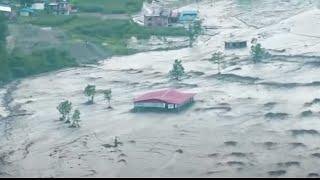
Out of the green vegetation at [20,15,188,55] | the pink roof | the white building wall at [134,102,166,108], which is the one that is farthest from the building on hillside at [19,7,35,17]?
the white building wall at [134,102,166,108]

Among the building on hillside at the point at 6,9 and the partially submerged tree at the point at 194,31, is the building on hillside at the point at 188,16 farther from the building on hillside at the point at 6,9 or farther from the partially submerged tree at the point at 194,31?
the building on hillside at the point at 6,9

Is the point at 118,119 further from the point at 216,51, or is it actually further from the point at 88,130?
the point at 216,51

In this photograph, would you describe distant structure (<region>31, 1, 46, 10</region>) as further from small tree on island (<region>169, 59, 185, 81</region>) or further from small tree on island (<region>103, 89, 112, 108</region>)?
small tree on island (<region>103, 89, 112, 108</region>)

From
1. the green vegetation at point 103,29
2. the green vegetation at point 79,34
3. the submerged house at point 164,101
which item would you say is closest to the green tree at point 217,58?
the green vegetation at point 79,34

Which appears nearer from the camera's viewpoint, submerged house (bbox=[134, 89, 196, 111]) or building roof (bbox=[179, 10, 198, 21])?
submerged house (bbox=[134, 89, 196, 111])

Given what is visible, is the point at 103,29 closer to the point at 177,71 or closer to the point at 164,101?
the point at 177,71

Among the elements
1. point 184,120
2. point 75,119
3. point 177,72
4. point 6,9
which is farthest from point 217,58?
point 6,9

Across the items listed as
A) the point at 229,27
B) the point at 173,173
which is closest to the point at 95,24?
the point at 229,27
